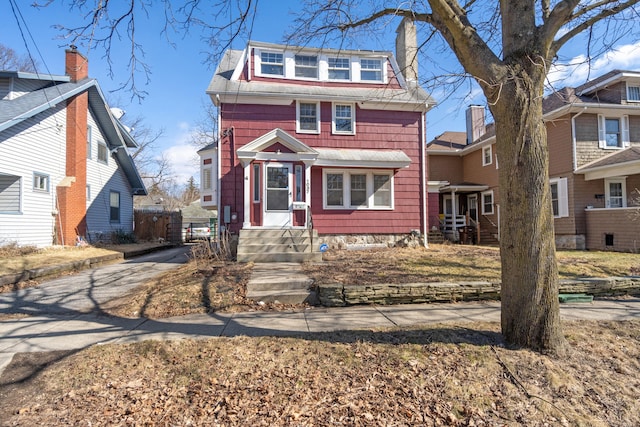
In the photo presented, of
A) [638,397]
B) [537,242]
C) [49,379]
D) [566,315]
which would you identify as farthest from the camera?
[566,315]

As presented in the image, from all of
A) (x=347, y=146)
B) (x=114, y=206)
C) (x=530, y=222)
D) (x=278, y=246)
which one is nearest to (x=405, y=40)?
(x=347, y=146)

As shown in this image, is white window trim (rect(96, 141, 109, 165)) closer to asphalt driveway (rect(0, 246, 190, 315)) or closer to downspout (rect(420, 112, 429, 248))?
asphalt driveway (rect(0, 246, 190, 315))

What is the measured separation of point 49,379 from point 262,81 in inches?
449

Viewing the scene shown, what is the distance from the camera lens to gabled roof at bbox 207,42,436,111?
11.7m

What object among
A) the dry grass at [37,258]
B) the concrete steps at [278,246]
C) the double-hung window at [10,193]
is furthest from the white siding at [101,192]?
the concrete steps at [278,246]

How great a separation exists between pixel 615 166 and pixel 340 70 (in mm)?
11256

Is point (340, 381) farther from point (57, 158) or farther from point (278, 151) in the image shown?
point (57, 158)

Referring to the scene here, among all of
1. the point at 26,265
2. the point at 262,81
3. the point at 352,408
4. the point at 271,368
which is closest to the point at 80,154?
the point at 26,265

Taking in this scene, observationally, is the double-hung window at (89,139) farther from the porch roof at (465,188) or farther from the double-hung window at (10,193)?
the porch roof at (465,188)

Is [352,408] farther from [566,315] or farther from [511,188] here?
[566,315]

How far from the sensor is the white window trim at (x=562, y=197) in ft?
47.7

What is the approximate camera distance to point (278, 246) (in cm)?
967

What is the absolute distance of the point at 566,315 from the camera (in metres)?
5.03

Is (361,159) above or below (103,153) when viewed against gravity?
below
